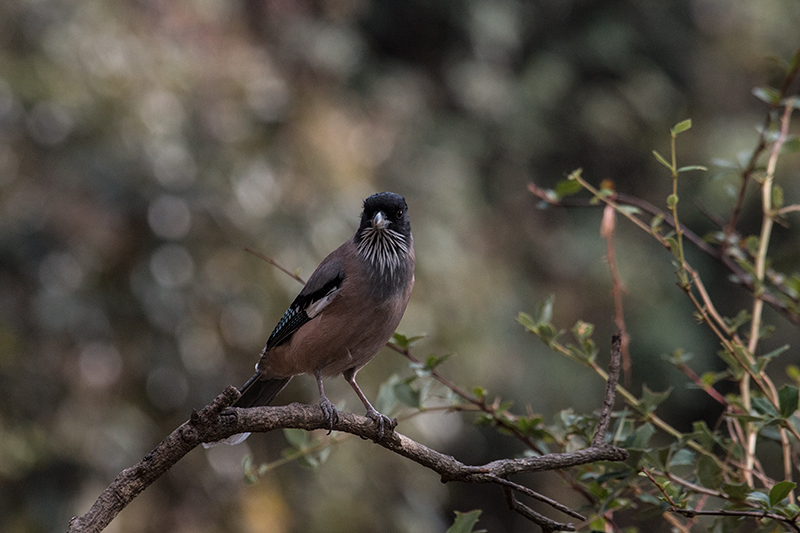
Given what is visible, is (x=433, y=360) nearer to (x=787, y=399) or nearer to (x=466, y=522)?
(x=466, y=522)

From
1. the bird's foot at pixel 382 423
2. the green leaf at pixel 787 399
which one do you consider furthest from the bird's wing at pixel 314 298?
the green leaf at pixel 787 399

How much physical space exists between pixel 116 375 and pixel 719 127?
24.0 feet

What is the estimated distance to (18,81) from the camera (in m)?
4.75

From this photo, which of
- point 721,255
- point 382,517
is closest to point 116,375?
point 382,517

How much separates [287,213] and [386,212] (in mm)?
2656

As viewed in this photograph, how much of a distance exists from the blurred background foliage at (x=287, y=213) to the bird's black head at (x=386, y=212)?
1.11 m

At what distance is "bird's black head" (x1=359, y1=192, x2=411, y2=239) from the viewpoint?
273cm

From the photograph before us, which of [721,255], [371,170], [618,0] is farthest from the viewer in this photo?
[618,0]

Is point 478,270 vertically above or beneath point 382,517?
above

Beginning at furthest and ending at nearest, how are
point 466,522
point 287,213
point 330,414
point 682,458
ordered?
point 287,213, point 330,414, point 682,458, point 466,522

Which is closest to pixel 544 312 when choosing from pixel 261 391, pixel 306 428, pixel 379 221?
pixel 306 428

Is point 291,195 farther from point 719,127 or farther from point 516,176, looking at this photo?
point 719,127

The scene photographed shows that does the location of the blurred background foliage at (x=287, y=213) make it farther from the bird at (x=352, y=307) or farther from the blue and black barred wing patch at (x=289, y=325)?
the blue and black barred wing patch at (x=289, y=325)

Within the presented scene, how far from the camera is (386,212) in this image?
2.77 m
